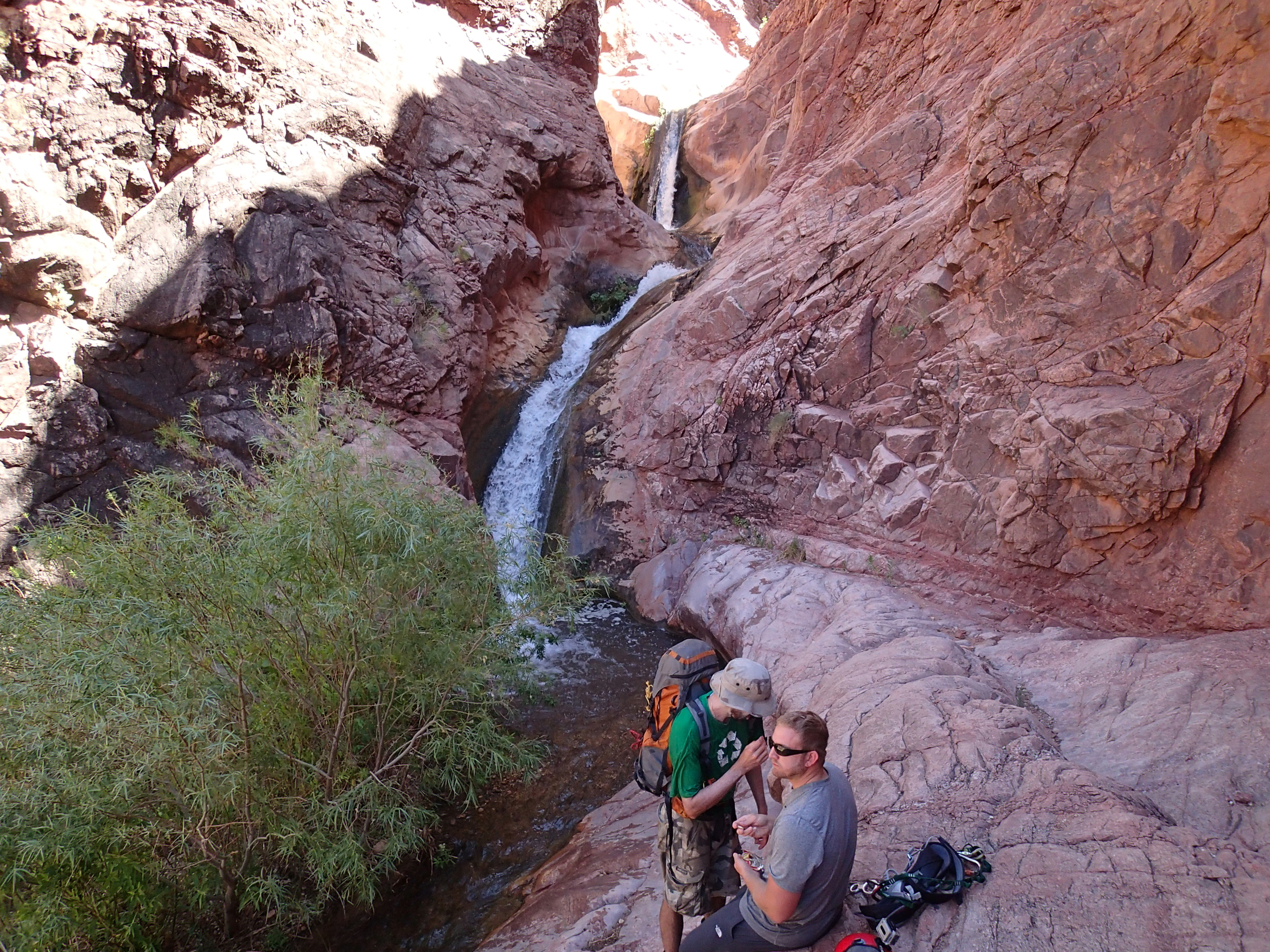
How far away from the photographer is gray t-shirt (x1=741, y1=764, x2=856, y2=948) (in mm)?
2699

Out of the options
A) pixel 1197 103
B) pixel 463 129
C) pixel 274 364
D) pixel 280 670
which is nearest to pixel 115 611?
pixel 280 670

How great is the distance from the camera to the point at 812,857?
2691mm

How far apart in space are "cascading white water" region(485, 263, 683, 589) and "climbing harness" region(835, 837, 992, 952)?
9166mm

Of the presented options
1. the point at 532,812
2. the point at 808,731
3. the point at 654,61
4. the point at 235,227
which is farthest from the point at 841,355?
the point at 654,61

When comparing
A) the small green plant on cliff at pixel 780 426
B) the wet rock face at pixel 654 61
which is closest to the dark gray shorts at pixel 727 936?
the small green plant on cliff at pixel 780 426

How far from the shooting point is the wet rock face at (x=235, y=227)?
33.0ft

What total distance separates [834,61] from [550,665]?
1383 centimetres

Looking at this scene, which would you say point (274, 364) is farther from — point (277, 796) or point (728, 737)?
point (728, 737)

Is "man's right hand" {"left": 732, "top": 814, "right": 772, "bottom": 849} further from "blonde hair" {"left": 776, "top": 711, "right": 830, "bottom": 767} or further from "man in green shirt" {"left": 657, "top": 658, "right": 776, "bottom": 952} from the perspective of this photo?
"blonde hair" {"left": 776, "top": 711, "right": 830, "bottom": 767}

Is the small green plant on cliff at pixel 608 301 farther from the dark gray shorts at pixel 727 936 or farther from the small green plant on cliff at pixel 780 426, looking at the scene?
the dark gray shorts at pixel 727 936

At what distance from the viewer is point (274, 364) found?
11633mm

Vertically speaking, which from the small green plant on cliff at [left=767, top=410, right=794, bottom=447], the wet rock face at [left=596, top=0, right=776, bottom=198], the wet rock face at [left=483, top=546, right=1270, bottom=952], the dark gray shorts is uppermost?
the wet rock face at [left=596, top=0, right=776, bottom=198]

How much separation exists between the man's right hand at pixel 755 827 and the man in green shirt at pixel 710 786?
16 centimetres

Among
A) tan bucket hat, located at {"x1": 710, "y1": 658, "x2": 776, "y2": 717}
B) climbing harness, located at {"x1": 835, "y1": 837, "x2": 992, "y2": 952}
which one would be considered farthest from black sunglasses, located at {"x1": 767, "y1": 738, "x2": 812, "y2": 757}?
climbing harness, located at {"x1": 835, "y1": 837, "x2": 992, "y2": 952}
